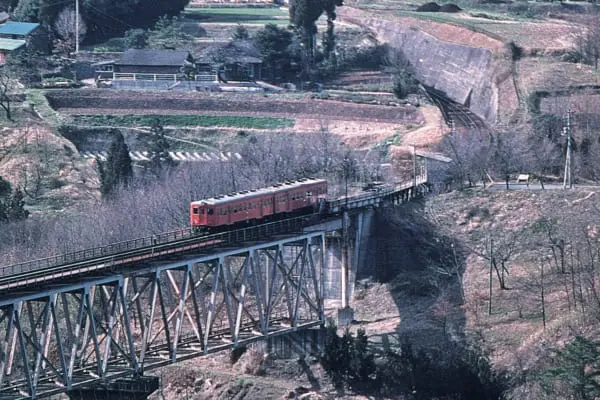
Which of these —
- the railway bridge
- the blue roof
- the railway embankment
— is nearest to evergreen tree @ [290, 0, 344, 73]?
the railway embankment

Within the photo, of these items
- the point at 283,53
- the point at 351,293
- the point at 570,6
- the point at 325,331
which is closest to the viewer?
the point at 325,331

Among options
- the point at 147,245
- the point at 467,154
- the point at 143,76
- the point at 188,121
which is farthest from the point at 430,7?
the point at 147,245

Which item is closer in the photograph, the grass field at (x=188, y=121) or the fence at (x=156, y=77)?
the grass field at (x=188, y=121)

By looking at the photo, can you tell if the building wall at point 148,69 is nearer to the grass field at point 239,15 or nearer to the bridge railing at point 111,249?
the grass field at point 239,15

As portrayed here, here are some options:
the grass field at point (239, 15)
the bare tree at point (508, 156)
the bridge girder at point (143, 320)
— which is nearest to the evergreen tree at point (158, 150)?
the bare tree at point (508, 156)

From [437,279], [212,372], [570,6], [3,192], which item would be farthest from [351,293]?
[570,6]

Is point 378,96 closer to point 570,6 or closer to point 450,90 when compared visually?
point 450,90
